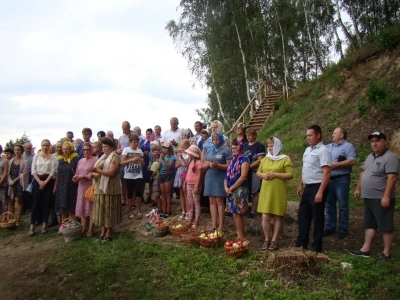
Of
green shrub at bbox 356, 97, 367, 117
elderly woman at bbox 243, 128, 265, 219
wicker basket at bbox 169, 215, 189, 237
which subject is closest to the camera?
wicker basket at bbox 169, 215, 189, 237

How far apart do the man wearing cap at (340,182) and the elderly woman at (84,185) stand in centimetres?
426

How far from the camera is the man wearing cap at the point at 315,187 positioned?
4719 mm

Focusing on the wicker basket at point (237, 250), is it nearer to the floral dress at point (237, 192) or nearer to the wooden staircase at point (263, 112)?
the floral dress at point (237, 192)

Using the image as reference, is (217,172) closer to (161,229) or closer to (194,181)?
(194,181)

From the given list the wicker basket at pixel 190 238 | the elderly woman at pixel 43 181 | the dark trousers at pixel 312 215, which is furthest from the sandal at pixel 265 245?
the elderly woman at pixel 43 181

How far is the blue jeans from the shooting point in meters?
5.57

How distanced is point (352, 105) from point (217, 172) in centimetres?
888

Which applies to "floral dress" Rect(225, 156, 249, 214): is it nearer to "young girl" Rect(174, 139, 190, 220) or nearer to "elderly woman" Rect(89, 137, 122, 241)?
"young girl" Rect(174, 139, 190, 220)

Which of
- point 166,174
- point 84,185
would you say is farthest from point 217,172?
point 84,185

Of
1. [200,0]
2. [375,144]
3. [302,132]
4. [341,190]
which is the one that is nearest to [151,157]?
[341,190]

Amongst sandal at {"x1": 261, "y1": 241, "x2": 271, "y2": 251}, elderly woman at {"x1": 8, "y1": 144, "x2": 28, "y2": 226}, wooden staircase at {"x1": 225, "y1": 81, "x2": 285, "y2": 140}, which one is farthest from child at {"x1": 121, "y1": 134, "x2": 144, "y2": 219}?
wooden staircase at {"x1": 225, "y1": 81, "x2": 285, "y2": 140}

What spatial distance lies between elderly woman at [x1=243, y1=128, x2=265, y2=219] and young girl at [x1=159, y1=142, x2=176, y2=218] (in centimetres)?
157

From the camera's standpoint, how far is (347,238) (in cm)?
564

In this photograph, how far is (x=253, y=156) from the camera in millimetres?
6234
